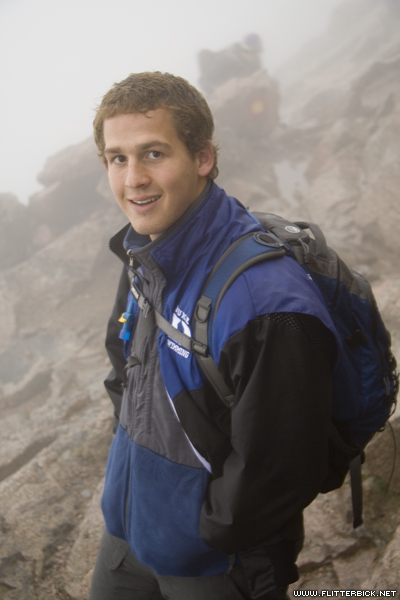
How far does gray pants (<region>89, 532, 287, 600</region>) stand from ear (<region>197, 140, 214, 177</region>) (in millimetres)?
2702

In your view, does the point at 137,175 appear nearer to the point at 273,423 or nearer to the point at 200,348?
the point at 200,348

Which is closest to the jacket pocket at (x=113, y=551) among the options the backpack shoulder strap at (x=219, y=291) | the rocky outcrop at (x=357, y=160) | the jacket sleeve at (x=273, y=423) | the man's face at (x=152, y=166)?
the jacket sleeve at (x=273, y=423)

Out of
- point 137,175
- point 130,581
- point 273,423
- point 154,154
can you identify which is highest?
point 154,154

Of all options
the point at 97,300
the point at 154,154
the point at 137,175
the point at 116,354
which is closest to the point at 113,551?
the point at 116,354

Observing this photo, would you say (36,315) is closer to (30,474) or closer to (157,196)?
(30,474)

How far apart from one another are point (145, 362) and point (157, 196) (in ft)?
3.66

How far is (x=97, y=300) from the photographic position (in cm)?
1975

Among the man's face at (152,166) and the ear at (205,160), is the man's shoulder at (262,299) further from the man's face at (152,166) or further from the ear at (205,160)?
the ear at (205,160)

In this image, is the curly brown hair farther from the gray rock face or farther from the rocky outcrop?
the rocky outcrop

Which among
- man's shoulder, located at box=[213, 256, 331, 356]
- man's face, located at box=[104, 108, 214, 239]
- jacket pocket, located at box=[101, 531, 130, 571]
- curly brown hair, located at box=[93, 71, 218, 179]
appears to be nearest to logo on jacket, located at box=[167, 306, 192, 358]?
man's shoulder, located at box=[213, 256, 331, 356]

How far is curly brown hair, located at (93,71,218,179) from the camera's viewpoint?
237cm

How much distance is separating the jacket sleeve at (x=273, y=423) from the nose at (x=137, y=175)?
1199 millimetres

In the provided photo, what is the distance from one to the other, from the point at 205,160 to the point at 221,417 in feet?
5.75

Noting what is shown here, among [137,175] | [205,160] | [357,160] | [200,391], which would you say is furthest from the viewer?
[357,160]
